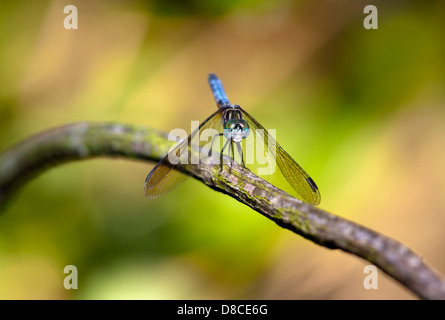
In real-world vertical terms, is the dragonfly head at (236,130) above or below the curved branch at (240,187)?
above

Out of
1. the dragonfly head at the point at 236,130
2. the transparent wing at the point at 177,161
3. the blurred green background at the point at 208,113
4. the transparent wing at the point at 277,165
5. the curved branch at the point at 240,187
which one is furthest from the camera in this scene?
the blurred green background at the point at 208,113

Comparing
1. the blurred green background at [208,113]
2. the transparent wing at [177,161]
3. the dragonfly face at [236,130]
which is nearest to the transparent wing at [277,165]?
the dragonfly face at [236,130]

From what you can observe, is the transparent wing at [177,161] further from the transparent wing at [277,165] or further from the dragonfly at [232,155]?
the transparent wing at [277,165]

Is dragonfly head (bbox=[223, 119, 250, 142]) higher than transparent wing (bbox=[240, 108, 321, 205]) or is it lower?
higher

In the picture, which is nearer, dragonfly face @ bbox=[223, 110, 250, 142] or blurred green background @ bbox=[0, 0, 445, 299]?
dragonfly face @ bbox=[223, 110, 250, 142]

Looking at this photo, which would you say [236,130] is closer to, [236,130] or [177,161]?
[236,130]

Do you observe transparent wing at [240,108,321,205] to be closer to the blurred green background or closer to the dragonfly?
the dragonfly

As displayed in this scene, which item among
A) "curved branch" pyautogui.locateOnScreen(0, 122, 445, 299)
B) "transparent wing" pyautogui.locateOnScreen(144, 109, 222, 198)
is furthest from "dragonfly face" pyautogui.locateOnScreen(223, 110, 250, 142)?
"curved branch" pyautogui.locateOnScreen(0, 122, 445, 299)
